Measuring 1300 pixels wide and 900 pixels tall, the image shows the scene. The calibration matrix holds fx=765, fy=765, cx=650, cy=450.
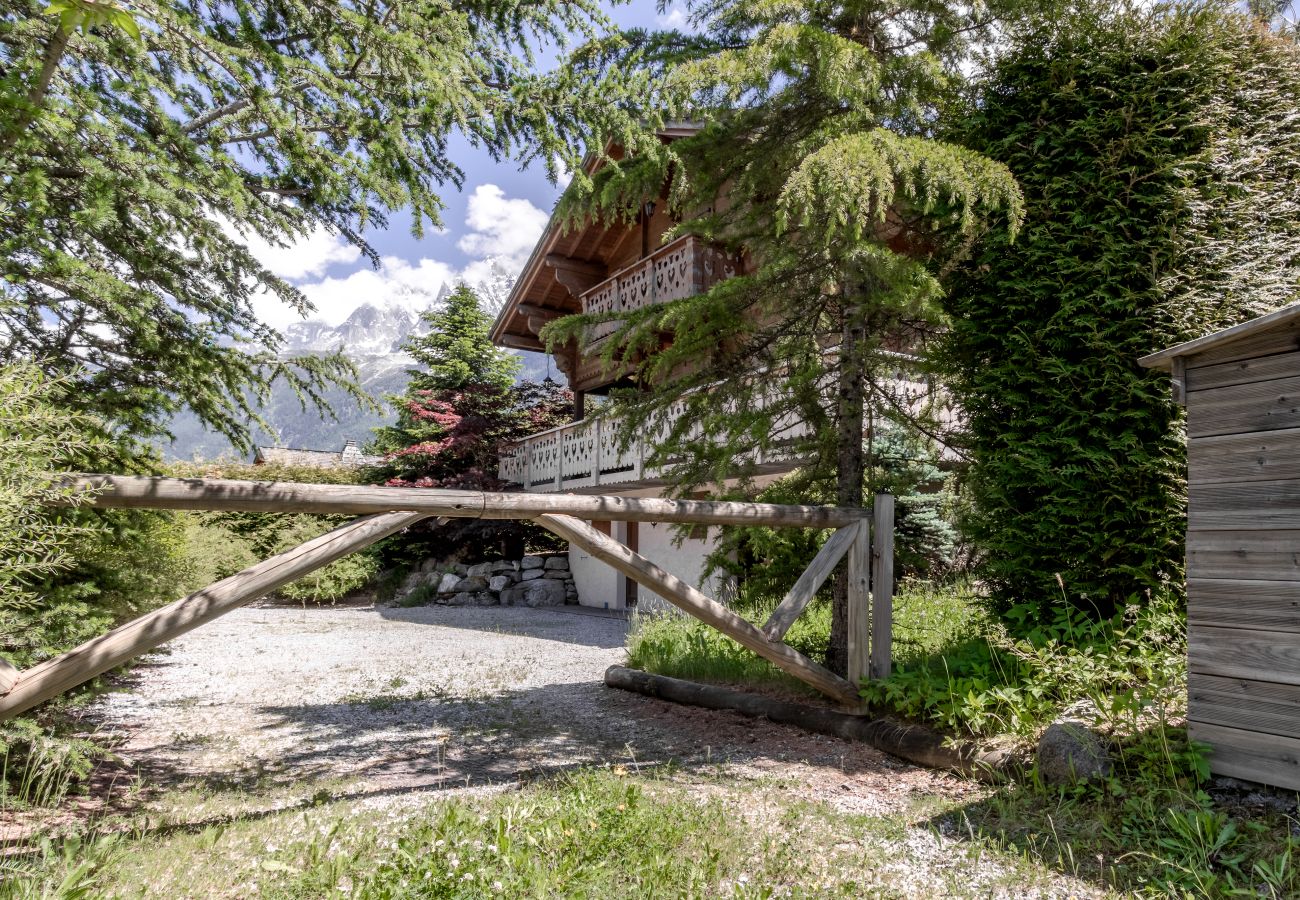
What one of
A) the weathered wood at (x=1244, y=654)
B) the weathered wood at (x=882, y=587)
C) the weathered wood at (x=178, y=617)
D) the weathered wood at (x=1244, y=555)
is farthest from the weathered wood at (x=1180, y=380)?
the weathered wood at (x=178, y=617)

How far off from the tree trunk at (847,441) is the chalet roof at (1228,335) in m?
2.01

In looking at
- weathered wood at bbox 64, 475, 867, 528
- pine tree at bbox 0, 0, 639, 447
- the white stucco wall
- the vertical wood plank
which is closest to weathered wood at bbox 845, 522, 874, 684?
the vertical wood plank

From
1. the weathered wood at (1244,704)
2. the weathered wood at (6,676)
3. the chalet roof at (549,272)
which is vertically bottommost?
the weathered wood at (1244,704)

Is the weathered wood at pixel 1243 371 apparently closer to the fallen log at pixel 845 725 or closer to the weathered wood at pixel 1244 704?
the weathered wood at pixel 1244 704

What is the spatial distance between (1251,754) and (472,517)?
13.3 feet

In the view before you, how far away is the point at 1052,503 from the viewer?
15.9 ft

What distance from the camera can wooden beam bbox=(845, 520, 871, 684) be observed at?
5.42 m

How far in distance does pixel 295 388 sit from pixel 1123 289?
18.4 feet

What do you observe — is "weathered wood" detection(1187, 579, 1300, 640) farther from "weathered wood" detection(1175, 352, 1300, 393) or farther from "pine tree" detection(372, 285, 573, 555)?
"pine tree" detection(372, 285, 573, 555)

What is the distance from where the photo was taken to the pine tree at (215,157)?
3580mm

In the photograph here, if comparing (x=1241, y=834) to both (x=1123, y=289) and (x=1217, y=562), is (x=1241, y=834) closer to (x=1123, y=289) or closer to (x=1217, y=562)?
(x=1217, y=562)

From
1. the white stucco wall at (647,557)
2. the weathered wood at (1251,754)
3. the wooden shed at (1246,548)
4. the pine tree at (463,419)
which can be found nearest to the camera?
the weathered wood at (1251,754)

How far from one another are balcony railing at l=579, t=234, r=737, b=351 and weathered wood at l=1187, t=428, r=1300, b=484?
813cm

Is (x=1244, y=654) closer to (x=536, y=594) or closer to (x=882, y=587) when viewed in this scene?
(x=882, y=587)
